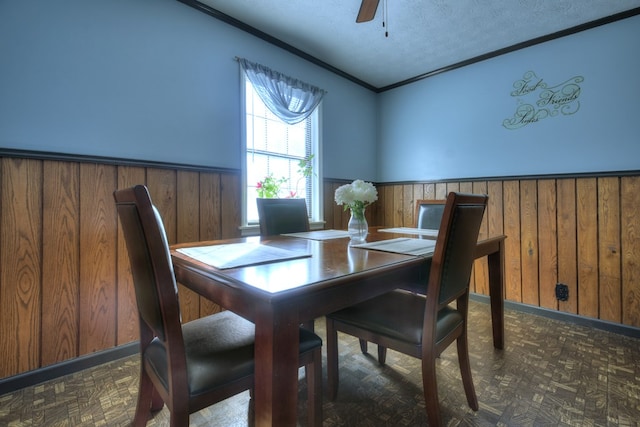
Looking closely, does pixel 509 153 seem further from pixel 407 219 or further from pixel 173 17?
pixel 173 17

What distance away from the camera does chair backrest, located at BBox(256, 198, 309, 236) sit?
208 cm

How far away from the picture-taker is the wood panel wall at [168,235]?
1589 millimetres

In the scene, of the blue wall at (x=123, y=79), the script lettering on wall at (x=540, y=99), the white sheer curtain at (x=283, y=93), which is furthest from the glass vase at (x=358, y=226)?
the script lettering on wall at (x=540, y=99)

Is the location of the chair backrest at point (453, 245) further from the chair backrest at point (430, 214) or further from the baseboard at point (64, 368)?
the baseboard at point (64, 368)

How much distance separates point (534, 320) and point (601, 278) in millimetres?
589

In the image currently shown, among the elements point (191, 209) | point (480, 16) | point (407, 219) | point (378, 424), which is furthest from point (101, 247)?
point (480, 16)

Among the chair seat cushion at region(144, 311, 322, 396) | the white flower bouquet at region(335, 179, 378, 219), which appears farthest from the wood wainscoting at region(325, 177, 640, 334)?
the chair seat cushion at region(144, 311, 322, 396)

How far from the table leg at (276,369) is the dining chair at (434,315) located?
614mm

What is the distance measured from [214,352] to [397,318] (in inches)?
30.0

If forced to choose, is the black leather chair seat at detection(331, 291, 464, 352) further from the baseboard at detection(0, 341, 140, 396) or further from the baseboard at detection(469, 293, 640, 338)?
the baseboard at detection(469, 293, 640, 338)

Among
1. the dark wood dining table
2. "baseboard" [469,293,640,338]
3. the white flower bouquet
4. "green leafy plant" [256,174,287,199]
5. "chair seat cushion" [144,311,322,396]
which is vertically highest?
"green leafy plant" [256,174,287,199]

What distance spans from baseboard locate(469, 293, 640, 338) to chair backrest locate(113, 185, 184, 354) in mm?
2912

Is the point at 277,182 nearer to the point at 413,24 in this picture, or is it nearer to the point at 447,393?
the point at 413,24

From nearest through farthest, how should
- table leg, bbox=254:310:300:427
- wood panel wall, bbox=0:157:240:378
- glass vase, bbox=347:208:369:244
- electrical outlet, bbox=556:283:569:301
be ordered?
table leg, bbox=254:310:300:427 < wood panel wall, bbox=0:157:240:378 < glass vase, bbox=347:208:369:244 < electrical outlet, bbox=556:283:569:301
